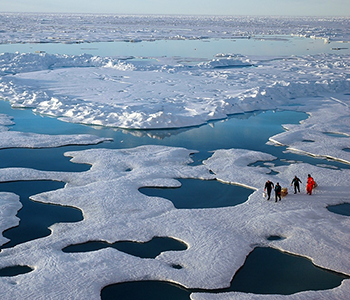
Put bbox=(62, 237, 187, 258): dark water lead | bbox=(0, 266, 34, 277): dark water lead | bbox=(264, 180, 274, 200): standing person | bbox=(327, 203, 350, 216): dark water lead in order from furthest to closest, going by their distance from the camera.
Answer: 1. bbox=(264, 180, 274, 200): standing person
2. bbox=(327, 203, 350, 216): dark water lead
3. bbox=(62, 237, 187, 258): dark water lead
4. bbox=(0, 266, 34, 277): dark water lead

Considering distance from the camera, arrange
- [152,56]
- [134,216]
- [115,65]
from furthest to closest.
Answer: [152,56] → [115,65] → [134,216]

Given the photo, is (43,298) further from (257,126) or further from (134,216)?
(257,126)

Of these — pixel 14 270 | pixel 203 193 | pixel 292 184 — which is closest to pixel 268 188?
pixel 292 184

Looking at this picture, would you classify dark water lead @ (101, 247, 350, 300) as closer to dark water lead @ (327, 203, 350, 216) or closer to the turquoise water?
dark water lead @ (327, 203, 350, 216)

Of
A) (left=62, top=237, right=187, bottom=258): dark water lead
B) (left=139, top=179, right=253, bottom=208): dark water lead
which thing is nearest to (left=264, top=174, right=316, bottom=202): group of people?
(left=139, top=179, right=253, bottom=208): dark water lead

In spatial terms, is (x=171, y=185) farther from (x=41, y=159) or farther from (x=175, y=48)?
(x=175, y=48)

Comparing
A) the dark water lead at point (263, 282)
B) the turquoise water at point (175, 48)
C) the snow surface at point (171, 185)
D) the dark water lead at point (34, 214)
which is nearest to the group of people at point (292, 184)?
the snow surface at point (171, 185)

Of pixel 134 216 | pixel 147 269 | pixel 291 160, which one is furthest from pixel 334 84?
pixel 147 269
